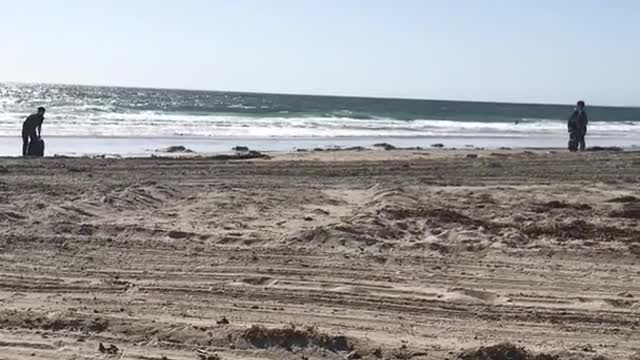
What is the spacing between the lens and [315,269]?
698 cm

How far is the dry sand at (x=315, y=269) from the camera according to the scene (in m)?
5.16

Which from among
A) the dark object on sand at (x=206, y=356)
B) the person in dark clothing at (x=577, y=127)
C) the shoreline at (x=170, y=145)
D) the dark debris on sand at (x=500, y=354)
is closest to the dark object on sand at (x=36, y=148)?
the shoreline at (x=170, y=145)

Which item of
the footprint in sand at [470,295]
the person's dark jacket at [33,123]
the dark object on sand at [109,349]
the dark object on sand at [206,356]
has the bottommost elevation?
the dark object on sand at [109,349]

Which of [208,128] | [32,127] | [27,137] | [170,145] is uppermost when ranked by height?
[32,127]

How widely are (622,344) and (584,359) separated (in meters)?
0.45

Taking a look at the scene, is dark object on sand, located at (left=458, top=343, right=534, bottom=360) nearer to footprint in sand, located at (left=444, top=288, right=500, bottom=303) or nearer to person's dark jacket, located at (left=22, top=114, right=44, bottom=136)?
footprint in sand, located at (left=444, top=288, right=500, bottom=303)

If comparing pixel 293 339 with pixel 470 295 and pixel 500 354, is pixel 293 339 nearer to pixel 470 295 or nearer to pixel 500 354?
pixel 500 354

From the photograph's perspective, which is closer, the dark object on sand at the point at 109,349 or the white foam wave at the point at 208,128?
the dark object on sand at the point at 109,349

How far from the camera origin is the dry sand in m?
5.16

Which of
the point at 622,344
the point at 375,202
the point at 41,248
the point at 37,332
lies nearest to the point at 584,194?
the point at 375,202

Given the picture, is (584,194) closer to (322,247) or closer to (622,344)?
(322,247)

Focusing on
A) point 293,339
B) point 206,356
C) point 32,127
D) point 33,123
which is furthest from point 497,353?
point 32,127

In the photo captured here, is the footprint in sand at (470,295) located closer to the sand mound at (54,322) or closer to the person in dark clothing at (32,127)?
the sand mound at (54,322)

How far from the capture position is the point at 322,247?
7801 mm
